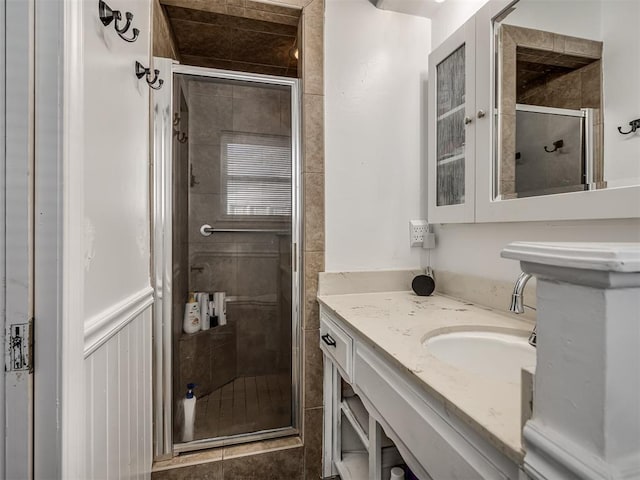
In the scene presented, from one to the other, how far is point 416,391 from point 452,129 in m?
1.02

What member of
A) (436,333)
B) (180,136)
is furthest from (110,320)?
(180,136)

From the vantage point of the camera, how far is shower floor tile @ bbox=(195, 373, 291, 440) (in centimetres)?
144

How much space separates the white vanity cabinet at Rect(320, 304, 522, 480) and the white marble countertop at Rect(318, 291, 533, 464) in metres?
0.02

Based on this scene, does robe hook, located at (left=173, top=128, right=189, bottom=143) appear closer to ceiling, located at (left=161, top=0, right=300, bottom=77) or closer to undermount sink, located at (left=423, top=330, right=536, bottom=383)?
ceiling, located at (left=161, top=0, right=300, bottom=77)

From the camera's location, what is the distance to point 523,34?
0.95 metres

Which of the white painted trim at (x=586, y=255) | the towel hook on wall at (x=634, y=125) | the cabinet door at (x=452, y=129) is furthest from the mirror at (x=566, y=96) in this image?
the white painted trim at (x=586, y=255)

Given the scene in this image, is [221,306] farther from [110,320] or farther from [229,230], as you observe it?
[110,320]

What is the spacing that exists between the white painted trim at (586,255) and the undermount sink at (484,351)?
1.72ft

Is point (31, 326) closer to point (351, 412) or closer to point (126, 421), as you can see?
point (126, 421)

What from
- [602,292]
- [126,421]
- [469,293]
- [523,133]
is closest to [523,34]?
[523,133]

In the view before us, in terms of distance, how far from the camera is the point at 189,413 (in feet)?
4.68

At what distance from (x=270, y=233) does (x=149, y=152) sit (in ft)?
1.99

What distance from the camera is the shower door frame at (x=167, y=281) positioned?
4.37 feet

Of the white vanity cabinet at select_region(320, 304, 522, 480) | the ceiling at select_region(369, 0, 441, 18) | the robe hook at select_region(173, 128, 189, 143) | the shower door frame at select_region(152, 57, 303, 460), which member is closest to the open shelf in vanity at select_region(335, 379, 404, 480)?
the white vanity cabinet at select_region(320, 304, 522, 480)
